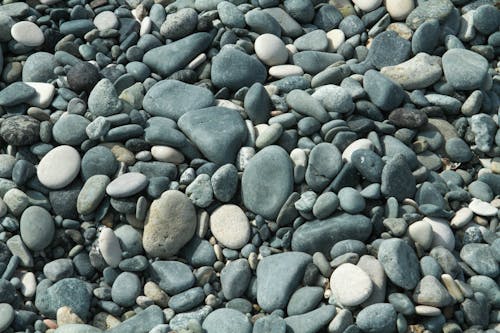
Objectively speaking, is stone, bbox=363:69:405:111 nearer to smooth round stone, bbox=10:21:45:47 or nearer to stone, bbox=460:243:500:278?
stone, bbox=460:243:500:278

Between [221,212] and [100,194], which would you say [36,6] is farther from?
[221,212]

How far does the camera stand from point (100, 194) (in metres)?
2.69

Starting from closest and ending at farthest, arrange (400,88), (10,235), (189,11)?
1. (10,235)
2. (400,88)
3. (189,11)

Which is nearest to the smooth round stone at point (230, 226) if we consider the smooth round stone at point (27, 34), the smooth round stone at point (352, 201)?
the smooth round stone at point (352, 201)

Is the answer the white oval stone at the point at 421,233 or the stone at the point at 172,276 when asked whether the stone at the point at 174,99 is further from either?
the white oval stone at the point at 421,233

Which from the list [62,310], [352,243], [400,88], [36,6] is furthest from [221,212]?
[36,6]

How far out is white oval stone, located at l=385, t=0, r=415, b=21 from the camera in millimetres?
3400

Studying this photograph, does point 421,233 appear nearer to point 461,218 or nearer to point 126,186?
point 461,218

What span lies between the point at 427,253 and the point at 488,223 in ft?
1.07

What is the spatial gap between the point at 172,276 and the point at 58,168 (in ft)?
2.06

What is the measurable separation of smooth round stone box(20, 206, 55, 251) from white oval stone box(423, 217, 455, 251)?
143 cm

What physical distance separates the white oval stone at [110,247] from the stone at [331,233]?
0.66 meters

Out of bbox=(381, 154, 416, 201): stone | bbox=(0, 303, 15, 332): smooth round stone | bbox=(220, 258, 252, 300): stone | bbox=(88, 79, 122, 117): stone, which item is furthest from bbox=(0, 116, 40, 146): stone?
bbox=(381, 154, 416, 201): stone

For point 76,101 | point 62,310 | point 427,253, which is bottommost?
point 62,310
